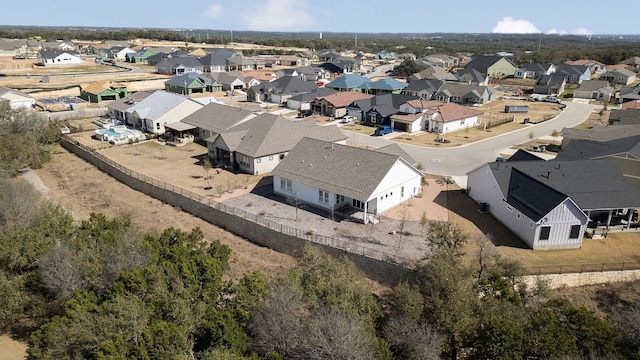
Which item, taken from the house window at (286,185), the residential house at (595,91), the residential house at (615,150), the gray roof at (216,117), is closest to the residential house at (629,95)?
the residential house at (595,91)

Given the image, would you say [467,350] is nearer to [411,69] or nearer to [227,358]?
[227,358]

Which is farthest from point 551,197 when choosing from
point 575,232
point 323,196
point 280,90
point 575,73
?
point 575,73

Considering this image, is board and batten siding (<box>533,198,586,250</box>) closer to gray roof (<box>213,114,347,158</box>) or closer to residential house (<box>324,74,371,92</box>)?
gray roof (<box>213,114,347,158</box>)

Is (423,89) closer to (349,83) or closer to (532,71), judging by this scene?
(349,83)

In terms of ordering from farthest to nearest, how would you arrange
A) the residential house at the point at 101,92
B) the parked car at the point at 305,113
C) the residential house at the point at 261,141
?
the residential house at the point at 101,92 → the parked car at the point at 305,113 → the residential house at the point at 261,141

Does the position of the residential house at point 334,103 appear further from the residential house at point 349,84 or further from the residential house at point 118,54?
the residential house at point 118,54

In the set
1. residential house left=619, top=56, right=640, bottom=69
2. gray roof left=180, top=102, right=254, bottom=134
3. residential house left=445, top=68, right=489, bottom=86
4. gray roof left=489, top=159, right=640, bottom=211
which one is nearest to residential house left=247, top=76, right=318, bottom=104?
gray roof left=180, top=102, right=254, bottom=134
